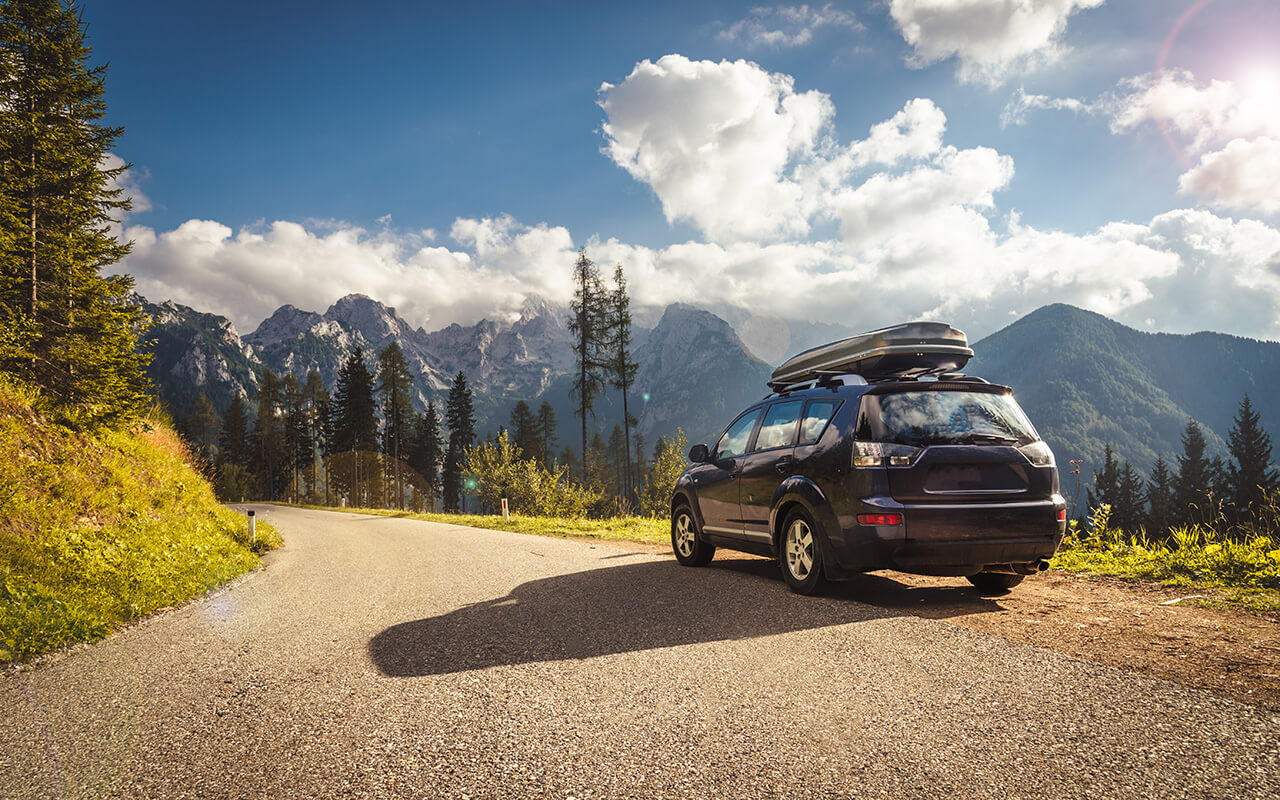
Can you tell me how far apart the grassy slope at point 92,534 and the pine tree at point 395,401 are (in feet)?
122

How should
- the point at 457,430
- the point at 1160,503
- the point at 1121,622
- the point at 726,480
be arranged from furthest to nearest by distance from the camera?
the point at 457,430 < the point at 1160,503 < the point at 726,480 < the point at 1121,622

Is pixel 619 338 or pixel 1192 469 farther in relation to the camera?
pixel 1192 469

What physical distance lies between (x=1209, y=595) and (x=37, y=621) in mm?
10830

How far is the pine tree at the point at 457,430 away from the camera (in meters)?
63.3

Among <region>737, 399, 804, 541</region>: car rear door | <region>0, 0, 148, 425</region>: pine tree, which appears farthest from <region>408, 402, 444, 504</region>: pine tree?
<region>737, 399, 804, 541</region>: car rear door

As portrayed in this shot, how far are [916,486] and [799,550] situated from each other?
1440 mm

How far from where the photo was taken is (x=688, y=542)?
827cm

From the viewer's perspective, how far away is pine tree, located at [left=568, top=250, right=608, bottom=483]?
1502 inches

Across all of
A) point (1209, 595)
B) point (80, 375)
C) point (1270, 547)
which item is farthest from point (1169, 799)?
point (80, 375)

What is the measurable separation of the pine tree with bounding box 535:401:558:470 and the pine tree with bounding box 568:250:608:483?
34.9 meters

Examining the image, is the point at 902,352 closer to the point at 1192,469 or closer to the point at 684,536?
the point at 684,536

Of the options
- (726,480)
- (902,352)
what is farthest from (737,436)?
(902,352)

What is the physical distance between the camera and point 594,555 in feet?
32.2

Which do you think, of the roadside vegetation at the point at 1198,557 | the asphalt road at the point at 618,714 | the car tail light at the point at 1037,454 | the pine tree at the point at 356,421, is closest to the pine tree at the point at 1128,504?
the roadside vegetation at the point at 1198,557
